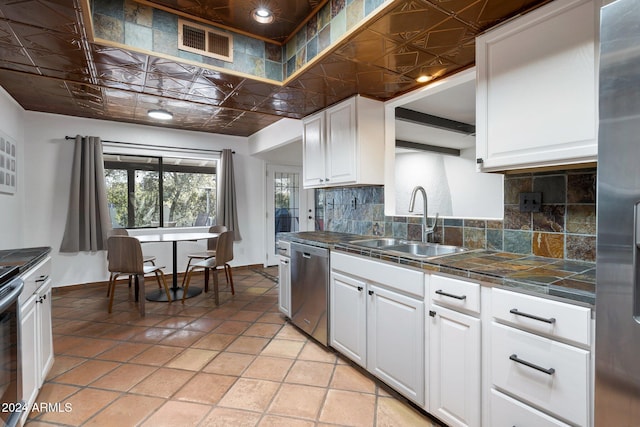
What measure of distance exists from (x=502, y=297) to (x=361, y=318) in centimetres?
99

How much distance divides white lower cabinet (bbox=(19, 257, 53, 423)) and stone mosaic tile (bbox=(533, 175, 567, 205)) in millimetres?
2778

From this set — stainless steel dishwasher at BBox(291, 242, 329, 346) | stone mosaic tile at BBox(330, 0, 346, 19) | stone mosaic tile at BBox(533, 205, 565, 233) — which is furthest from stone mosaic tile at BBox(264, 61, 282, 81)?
stone mosaic tile at BBox(533, 205, 565, 233)

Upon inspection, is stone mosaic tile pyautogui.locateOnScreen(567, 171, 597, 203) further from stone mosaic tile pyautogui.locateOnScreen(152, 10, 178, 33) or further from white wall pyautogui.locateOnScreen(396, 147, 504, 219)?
stone mosaic tile pyautogui.locateOnScreen(152, 10, 178, 33)

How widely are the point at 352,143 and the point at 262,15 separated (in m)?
1.19

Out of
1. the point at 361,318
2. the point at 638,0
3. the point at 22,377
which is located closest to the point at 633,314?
the point at 638,0

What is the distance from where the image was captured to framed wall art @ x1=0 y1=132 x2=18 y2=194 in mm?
3006

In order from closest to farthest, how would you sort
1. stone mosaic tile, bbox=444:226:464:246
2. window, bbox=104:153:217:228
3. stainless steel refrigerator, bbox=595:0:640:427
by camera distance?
stainless steel refrigerator, bbox=595:0:640:427 < stone mosaic tile, bbox=444:226:464:246 < window, bbox=104:153:217:228

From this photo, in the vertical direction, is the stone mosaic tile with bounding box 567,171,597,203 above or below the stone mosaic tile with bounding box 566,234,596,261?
above

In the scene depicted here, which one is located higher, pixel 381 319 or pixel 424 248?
pixel 424 248

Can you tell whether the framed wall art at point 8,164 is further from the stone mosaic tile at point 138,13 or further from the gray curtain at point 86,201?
the stone mosaic tile at point 138,13

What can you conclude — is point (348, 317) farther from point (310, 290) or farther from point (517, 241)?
point (517, 241)

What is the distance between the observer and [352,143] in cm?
273

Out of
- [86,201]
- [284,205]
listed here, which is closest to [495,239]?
[284,205]

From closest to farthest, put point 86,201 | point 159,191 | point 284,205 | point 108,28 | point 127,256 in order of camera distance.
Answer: point 108,28 → point 127,256 → point 86,201 → point 159,191 → point 284,205
